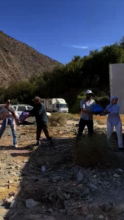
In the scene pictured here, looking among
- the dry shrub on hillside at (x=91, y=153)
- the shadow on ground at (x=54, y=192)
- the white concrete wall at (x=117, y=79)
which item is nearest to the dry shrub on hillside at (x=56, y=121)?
the white concrete wall at (x=117, y=79)

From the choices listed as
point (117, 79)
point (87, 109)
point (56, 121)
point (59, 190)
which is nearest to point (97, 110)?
point (87, 109)

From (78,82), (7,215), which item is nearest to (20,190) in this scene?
(7,215)

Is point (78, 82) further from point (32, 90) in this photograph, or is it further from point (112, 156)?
point (112, 156)

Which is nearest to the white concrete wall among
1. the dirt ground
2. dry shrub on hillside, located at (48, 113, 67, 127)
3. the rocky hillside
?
the dirt ground

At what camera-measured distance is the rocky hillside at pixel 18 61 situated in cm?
5828

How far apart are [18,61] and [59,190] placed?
5953 cm

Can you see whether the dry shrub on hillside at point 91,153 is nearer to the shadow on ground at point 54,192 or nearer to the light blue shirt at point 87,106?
the shadow on ground at point 54,192

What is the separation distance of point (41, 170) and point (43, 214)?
225 centimetres

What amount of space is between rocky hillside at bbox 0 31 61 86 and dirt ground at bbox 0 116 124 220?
166 ft

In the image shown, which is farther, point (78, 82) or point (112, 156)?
point (78, 82)

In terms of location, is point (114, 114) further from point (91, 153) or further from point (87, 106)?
point (91, 153)

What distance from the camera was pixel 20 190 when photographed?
16.6 feet

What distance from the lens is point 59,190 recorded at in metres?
4.78

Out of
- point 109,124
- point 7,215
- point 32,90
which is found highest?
point 32,90
